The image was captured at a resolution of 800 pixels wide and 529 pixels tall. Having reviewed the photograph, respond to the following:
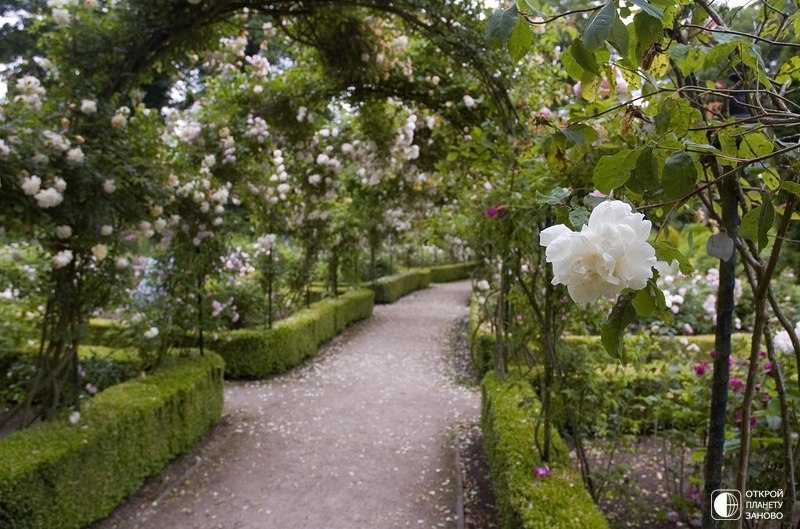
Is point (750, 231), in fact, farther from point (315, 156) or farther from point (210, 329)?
point (315, 156)

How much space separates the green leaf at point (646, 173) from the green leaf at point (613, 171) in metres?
0.01

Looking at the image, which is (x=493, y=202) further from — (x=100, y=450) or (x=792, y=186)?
(x=100, y=450)

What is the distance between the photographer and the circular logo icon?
1.32 meters

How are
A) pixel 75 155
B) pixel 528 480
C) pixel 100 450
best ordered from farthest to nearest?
pixel 100 450 < pixel 75 155 < pixel 528 480

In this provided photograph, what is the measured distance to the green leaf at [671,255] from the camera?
0.74 m

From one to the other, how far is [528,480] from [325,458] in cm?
223

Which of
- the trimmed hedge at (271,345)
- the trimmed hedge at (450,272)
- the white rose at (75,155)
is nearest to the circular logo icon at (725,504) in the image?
the white rose at (75,155)

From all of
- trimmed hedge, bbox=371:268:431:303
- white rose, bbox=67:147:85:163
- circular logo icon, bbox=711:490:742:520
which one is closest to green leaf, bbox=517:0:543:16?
circular logo icon, bbox=711:490:742:520

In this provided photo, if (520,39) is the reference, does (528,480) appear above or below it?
below

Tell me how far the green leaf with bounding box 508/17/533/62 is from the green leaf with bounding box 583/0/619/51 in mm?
145

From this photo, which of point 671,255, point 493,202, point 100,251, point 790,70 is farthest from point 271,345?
point 671,255

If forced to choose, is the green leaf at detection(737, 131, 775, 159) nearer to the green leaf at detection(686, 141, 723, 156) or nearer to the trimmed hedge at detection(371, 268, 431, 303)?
the green leaf at detection(686, 141, 723, 156)

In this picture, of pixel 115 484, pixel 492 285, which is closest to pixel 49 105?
pixel 115 484

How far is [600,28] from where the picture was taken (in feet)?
2.32
